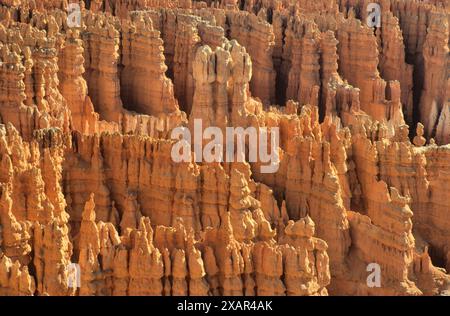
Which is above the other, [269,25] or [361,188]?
[269,25]

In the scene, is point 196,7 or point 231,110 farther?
point 196,7

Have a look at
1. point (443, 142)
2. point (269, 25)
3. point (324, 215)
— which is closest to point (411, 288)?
point (324, 215)

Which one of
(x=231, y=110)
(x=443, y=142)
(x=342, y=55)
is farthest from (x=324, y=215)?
(x=342, y=55)

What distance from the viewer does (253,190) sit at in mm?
33156

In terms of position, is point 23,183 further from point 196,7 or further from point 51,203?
point 196,7

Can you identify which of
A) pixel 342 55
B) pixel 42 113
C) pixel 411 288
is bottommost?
pixel 411 288

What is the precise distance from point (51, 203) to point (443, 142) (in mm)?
18852

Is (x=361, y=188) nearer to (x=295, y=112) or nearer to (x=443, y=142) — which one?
(x=295, y=112)

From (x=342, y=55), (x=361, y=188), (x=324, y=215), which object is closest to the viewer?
(x=324, y=215)

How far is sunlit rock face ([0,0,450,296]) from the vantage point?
2645cm

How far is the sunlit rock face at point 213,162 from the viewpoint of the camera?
86.8ft

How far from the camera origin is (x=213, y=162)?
109ft

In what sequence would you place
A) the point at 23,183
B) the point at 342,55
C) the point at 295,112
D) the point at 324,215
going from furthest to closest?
the point at 342,55 → the point at 295,112 → the point at 324,215 → the point at 23,183

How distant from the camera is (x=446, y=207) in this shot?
3519cm
